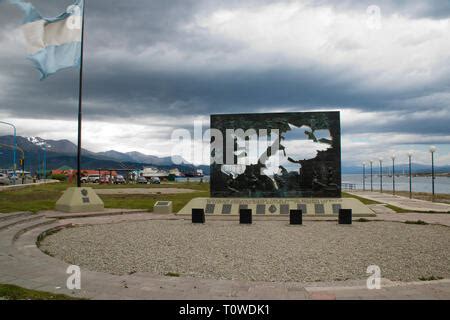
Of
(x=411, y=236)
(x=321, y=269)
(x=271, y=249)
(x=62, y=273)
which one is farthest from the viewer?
(x=411, y=236)

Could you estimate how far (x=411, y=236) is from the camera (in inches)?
617

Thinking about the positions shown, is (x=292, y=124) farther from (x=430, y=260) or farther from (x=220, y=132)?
(x=430, y=260)

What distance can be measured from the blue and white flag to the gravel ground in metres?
8.19

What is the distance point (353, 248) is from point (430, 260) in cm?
240

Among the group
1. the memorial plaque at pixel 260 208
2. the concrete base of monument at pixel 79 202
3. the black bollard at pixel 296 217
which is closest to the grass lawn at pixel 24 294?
the black bollard at pixel 296 217

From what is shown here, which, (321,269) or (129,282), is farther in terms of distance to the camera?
(321,269)

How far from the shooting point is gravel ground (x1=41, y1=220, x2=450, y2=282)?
9.85 meters

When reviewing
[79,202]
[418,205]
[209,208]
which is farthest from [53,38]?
[418,205]

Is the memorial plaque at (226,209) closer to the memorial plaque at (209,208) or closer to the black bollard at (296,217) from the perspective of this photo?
the memorial plaque at (209,208)

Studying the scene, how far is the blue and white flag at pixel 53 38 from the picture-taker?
1894 cm

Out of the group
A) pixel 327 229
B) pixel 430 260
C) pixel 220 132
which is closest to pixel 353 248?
pixel 430 260

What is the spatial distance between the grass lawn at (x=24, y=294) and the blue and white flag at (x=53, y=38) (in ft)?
46.8

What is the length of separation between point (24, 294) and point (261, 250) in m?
7.33

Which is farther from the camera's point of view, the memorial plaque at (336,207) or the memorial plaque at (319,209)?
the memorial plaque at (319,209)
